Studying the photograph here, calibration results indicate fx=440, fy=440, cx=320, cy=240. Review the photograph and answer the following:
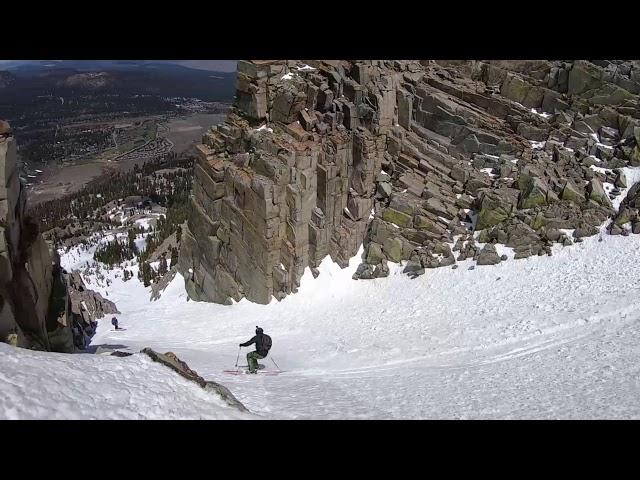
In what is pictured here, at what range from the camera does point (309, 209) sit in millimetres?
27828

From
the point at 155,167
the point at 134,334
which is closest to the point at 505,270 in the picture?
the point at 134,334

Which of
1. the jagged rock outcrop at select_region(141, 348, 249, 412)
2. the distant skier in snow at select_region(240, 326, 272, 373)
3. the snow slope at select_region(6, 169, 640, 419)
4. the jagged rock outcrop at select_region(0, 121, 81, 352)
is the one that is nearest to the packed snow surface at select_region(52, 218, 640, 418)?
the snow slope at select_region(6, 169, 640, 419)

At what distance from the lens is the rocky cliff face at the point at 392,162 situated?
86.5ft

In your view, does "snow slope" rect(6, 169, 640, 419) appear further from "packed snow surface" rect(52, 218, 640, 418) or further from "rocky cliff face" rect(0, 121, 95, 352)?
"rocky cliff face" rect(0, 121, 95, 352)

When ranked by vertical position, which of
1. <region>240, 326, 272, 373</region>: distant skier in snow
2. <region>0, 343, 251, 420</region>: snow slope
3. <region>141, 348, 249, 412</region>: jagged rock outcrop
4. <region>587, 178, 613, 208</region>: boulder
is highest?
<region>587, 178, 613, 208</region>: boulder

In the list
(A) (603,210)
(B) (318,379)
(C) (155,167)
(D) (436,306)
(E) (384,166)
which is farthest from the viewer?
(C) (155,167)

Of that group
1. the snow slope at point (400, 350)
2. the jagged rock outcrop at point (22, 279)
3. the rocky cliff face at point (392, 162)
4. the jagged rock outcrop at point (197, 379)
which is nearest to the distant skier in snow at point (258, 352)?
the snow slope at point (400, 350)

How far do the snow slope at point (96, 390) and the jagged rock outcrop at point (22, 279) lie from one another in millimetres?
4205

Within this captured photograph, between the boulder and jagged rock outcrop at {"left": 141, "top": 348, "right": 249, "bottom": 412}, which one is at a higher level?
the boulder

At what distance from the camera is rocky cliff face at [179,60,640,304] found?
86.5 ft

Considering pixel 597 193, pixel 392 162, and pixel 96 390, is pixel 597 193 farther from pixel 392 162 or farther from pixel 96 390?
pixel 96 390

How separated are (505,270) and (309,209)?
471 inches

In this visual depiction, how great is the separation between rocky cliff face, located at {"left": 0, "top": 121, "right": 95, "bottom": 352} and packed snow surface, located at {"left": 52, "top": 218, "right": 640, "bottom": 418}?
12.9 ft

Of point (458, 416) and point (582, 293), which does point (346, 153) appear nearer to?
point (582, 293)
